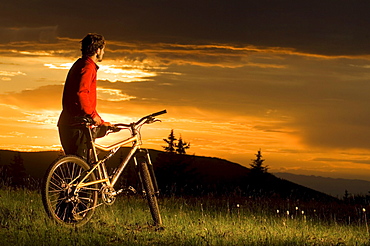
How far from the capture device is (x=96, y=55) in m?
8.92

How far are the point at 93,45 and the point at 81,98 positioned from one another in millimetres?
816

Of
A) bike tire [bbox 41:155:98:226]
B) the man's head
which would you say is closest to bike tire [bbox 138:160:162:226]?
bike tire [bbox 41:155:98:226]

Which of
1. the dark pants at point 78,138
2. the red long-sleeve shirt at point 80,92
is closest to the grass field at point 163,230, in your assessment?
the dark pants at point 78,138

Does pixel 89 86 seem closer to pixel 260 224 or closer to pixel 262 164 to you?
pixel 260 224

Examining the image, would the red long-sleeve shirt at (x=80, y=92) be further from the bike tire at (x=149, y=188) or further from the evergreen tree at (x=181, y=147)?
the evergreen tree at (x=181, y=147)

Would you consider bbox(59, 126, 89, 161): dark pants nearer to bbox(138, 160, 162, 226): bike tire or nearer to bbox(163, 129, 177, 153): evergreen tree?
bbox(138, 160, 162, 226): bike tire

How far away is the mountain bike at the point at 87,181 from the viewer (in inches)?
330

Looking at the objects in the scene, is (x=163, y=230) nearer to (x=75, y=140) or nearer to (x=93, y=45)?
(x=75, y=140)

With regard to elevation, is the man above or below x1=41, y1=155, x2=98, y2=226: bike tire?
above

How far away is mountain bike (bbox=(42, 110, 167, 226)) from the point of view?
8.39m

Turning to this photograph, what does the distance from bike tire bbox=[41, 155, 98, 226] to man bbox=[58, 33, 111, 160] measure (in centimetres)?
34

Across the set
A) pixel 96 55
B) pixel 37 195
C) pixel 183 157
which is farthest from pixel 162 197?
pixel 183 157

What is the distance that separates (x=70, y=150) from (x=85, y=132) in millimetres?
395

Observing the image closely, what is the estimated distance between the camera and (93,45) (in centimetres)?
887
